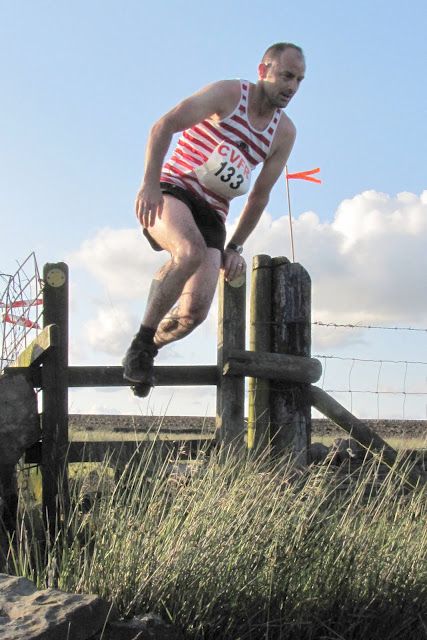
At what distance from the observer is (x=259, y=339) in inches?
235

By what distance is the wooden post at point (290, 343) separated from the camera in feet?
19.2

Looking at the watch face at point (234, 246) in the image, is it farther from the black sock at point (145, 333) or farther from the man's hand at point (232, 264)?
the black sock at point (145, 333)

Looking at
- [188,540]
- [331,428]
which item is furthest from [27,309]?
[331,428]

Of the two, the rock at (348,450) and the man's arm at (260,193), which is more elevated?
the man's arm at (260,193)

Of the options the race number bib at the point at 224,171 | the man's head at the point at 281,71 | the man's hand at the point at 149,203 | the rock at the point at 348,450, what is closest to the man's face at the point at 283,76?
the man's head at the point at 281,71

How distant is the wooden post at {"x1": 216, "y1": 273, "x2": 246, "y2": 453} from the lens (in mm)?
5820

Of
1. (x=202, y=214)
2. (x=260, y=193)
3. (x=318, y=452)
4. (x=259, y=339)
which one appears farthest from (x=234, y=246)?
(x=318, y=452)

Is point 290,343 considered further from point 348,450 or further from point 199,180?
point 348,450

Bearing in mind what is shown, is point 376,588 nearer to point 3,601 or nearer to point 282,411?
point 3,601

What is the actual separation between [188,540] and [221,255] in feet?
7.82

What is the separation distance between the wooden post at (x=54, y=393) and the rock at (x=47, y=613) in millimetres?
2379

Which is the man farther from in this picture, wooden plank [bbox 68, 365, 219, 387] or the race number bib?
wooden plank [bbox 68, 365, 219, 387]

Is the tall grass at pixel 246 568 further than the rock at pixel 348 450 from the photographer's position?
No

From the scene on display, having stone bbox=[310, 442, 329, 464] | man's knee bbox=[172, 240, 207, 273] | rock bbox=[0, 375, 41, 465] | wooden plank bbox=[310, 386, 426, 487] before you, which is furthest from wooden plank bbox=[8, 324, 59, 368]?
stone bbox=[310, 442, 329, 464]
